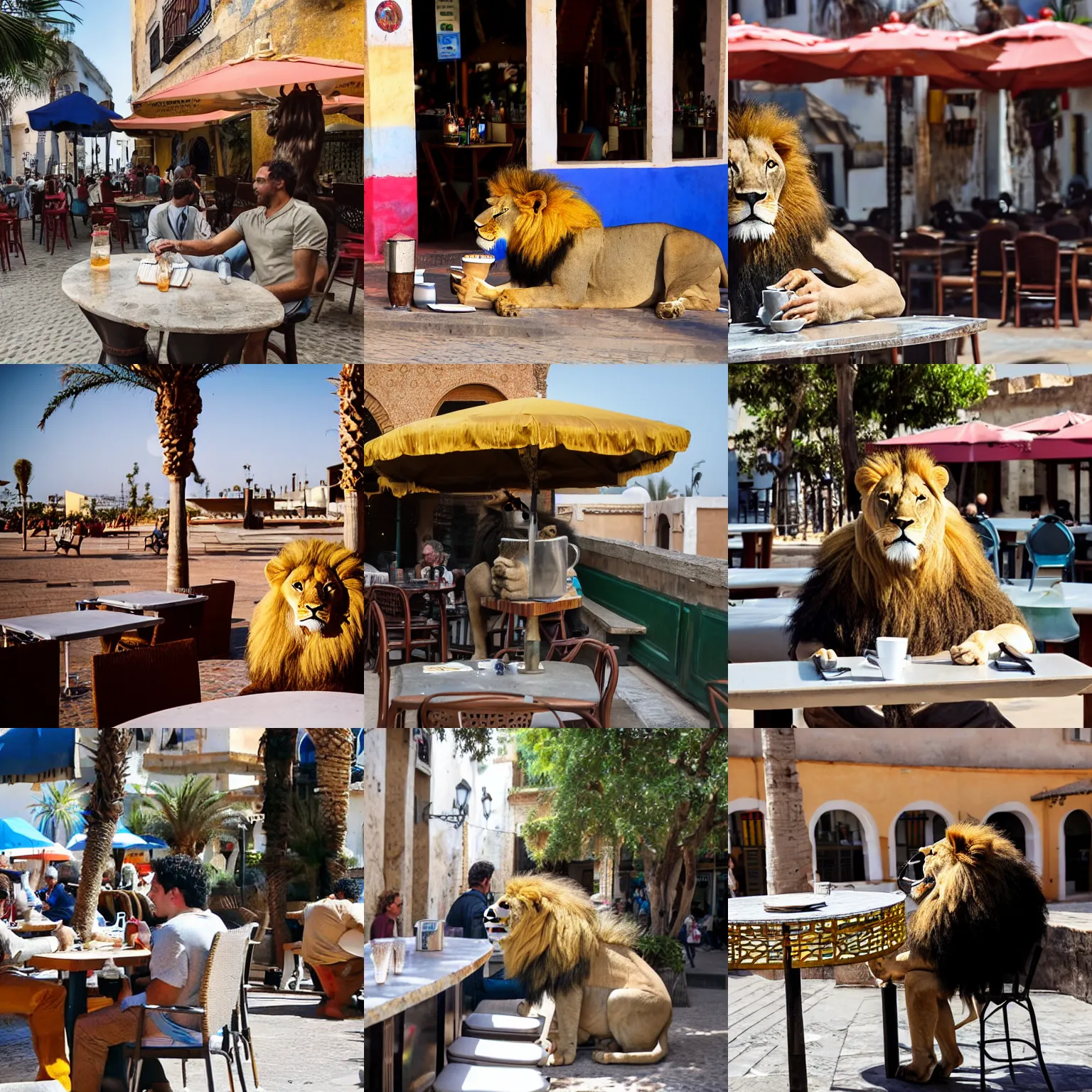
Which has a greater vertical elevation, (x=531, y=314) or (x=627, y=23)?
(x=627, y=23)

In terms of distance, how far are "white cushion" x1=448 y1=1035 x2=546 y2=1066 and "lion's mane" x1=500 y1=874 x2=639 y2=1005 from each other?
285mm

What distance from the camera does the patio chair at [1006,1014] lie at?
7492mm

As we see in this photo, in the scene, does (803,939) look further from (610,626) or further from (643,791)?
(610,626)

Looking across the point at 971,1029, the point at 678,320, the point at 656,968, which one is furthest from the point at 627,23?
the point at 971,1029

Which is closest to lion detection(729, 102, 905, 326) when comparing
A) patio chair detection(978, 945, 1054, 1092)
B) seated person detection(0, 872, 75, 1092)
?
patio chair detection(978, 945, 1054, 1092)

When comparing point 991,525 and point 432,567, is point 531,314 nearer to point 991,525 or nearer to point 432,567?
point 432,567

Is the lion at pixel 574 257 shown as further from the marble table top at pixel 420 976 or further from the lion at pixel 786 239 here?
the marble table top at pixel 420 976

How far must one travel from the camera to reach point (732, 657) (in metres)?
8.19

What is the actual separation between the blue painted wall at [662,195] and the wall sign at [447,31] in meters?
0.80

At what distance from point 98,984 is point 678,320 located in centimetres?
445

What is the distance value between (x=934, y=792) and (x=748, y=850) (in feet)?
3.30

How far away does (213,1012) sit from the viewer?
727cm

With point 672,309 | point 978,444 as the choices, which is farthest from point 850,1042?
point 672,309

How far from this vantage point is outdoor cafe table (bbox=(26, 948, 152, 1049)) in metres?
7.83
